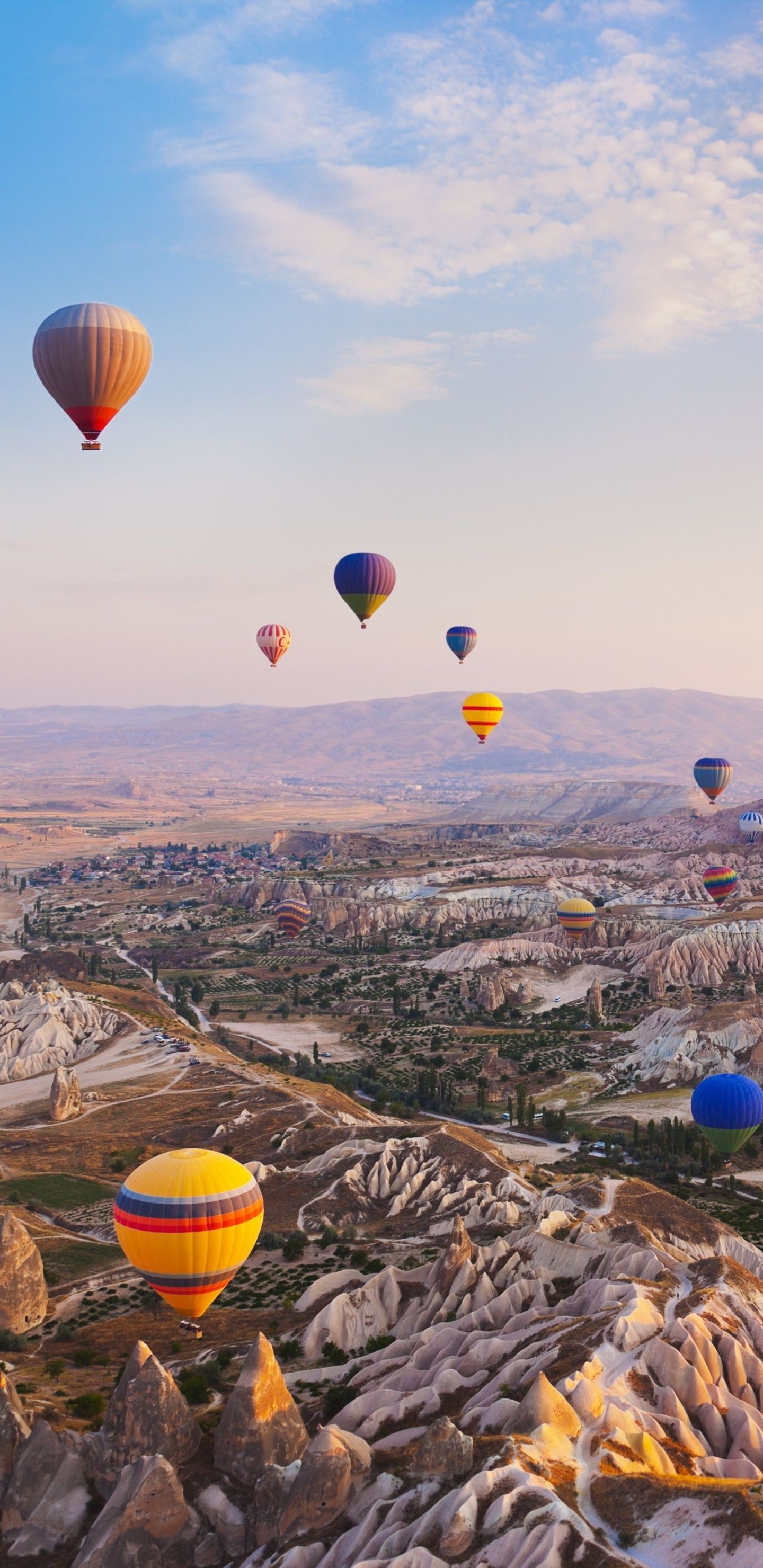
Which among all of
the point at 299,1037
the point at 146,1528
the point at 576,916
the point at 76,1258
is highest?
the point at 576,916

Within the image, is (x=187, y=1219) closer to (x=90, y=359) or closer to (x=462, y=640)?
(x=90, y=359)

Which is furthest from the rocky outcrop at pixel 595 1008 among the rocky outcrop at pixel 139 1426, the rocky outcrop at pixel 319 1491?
the rocky outcrop at pixel 319 1491

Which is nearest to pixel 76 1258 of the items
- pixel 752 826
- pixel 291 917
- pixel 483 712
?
pixel 483 712

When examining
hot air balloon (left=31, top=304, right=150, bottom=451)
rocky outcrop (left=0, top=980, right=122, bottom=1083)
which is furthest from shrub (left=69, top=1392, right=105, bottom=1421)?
rocky outcrop (left=0, top=980, right=122, bottom=1083)

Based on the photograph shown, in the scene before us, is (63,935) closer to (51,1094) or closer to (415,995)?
(415,995)

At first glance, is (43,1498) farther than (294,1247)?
No

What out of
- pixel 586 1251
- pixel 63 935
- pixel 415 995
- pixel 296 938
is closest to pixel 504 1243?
pixel 586 1251

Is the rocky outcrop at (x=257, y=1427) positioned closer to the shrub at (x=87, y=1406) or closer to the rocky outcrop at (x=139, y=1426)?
the rocky outcrop at (x=139, y=1426)
